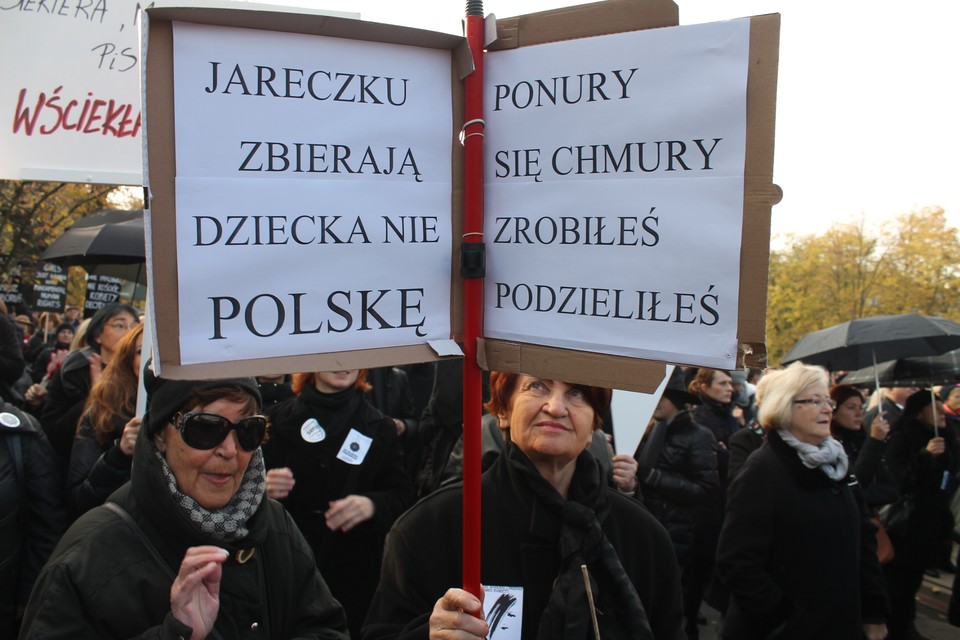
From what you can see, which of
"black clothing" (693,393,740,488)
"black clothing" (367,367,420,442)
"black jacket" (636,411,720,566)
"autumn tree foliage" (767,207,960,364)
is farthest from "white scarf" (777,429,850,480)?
"autumn tree foliage" (767,207,960,364)

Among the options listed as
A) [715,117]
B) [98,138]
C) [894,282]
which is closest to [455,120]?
[715,117]

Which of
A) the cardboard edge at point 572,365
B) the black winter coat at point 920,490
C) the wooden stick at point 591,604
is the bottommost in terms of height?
the black winter coat at point 920,490

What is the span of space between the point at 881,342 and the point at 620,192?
5749 millimetres

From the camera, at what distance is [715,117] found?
5.16 ft

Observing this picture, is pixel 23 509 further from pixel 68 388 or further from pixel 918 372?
pixel 918 372

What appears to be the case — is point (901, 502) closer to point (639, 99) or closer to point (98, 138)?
point (639, 99)

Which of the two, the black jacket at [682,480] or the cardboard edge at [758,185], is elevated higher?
the cardboard edge at [758,185]

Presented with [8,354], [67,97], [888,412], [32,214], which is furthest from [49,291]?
[888,412]

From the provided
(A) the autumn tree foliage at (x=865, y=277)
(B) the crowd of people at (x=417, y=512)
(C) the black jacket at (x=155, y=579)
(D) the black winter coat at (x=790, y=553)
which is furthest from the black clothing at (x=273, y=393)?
(A) the autumn tree foliage at (x=865, y=277)

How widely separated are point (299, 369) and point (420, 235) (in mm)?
399

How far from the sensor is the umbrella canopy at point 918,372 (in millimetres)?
6867

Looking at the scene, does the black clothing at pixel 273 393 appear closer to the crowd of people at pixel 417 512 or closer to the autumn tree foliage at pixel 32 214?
the crowd of people at pixel 417 512

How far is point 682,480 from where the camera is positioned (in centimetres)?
528

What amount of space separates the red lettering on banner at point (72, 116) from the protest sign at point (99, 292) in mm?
4248
